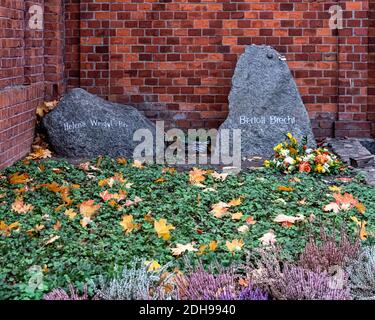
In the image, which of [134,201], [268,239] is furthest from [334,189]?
[268,239]

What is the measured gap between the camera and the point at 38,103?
9.21 m

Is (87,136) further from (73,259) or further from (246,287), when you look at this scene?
(246,287)

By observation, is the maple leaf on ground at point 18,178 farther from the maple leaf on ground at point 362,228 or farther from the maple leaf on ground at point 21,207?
the maple leaf on ground at point 362,228

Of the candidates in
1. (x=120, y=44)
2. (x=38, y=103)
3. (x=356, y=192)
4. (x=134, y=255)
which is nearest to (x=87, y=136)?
(x=38, y=103)

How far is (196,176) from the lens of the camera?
7184mm

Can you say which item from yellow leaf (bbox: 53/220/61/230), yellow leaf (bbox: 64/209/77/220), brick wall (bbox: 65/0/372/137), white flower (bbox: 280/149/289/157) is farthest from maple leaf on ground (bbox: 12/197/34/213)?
brick wall (bbox: 65/0/372/137)

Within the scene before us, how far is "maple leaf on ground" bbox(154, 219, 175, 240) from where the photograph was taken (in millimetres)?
5133

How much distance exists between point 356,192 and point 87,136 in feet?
10.7

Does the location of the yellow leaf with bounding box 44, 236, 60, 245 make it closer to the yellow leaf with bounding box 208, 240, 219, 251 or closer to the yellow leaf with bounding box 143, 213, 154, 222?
the yellow leaf with bounding box 143, 213, 154, 222

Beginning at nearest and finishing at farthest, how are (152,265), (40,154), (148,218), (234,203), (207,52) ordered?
(152,265)
(148,218)
(234,203)
(40,154)
(207,52)

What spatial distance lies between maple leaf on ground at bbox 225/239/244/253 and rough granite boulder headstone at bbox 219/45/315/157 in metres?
3.96

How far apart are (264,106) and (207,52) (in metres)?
1.18

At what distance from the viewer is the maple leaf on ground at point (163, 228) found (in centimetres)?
513

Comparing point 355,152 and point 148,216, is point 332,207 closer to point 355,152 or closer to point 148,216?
point 148,216
